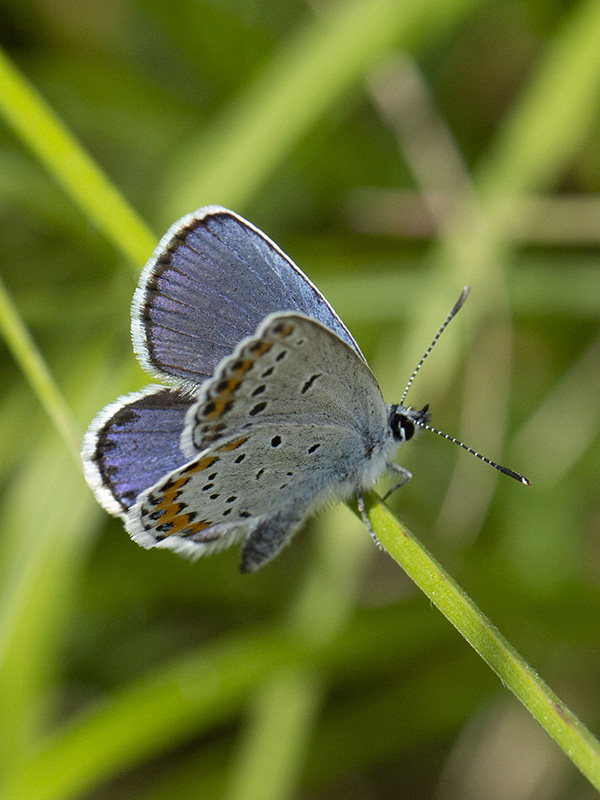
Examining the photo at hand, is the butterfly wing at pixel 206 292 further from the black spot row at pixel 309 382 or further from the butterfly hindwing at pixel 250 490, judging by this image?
the butterfly hindwing at pixel 250 490

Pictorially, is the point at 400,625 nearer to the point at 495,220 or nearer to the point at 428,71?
the point at 495,220

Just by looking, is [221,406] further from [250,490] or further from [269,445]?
[250,490]

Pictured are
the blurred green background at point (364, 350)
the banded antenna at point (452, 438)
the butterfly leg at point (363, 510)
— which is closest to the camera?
the butterfly leg at point (363, 510)

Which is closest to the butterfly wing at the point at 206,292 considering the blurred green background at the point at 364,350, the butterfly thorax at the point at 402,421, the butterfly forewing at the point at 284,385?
the butterfly forewing at the point at 284,385

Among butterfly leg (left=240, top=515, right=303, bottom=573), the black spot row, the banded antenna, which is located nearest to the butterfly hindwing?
butterfly leg (left=240, top=515, right=303, bottom=573)

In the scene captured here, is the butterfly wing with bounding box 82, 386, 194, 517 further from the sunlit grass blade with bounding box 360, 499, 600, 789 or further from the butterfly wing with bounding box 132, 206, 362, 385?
the sunlit grass blade with bounding box 360, 499, 600, 789

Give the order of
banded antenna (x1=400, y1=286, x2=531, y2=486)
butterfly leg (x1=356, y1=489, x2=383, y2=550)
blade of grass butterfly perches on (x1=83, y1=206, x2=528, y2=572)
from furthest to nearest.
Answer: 1. banded antenna (x1=400, y1=286, x2=531, y2=486)
2. butterfly leg (x1=356, y1=489, x2=383, y2=550)
3. blade of grass butterfly perches on (x1=83, y1=206, x2=528, y2=572)

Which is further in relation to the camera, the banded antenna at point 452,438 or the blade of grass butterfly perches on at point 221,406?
the banded antenna at point 452,438

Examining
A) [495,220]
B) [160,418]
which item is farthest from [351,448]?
[495,220]
